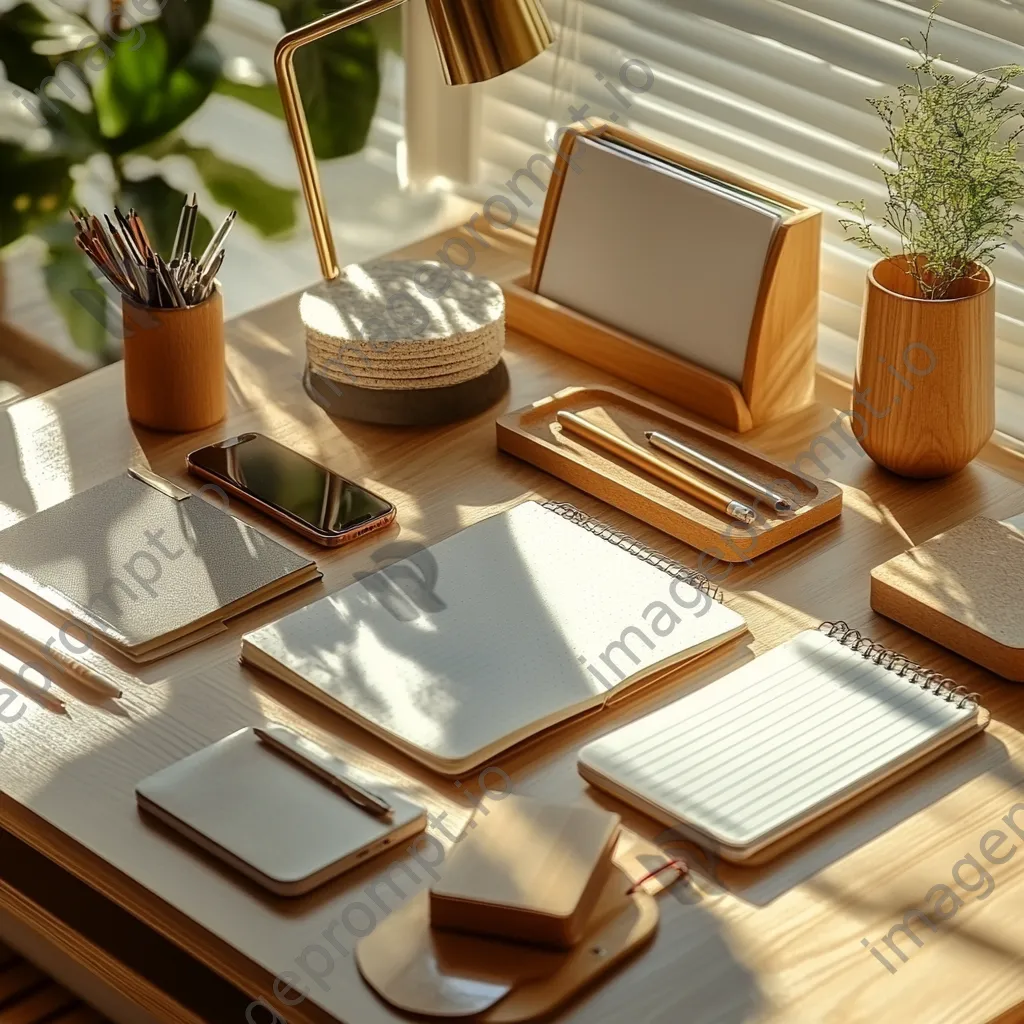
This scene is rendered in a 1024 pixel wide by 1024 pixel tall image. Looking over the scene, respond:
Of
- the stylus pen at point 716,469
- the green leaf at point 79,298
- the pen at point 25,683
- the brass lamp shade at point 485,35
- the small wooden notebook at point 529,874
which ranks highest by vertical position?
the brass lamp shade at point 485,35

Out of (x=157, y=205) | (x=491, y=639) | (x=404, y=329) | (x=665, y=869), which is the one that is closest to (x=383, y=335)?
(x=404, y=329)

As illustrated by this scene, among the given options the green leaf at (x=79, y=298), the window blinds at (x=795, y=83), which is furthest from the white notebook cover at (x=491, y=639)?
the green leaf at (x=79, y=298)

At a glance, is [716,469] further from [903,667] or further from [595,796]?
[595,796]

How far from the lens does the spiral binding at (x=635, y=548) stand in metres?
1.40

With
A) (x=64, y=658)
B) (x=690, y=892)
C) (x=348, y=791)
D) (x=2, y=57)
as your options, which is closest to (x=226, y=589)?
(x=64, y=658)

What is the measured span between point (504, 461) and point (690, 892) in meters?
0.58

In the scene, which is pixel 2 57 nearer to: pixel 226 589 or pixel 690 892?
pixel 226 589

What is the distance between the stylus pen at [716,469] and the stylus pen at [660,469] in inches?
0.5

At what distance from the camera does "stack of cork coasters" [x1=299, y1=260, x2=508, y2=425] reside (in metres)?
1.60

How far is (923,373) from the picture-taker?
1.48 metres

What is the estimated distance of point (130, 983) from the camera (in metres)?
1.24

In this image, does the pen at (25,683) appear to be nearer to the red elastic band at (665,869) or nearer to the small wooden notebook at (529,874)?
the small wooden notebook at (529,874)

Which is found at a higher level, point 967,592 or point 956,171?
point 956,171

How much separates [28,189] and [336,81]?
406 mm
